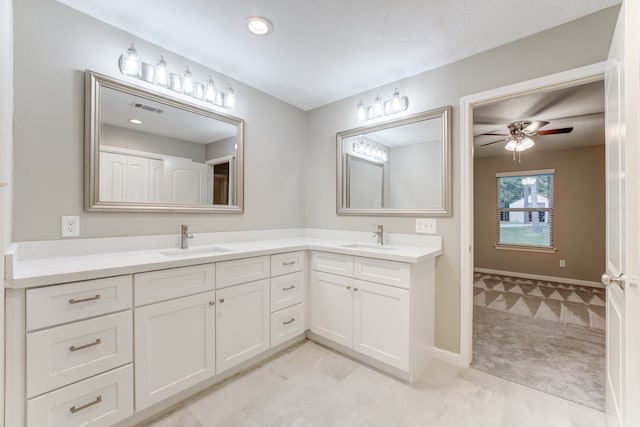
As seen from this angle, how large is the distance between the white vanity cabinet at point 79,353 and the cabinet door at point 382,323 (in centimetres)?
143

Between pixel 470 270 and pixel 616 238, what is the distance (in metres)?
0.95

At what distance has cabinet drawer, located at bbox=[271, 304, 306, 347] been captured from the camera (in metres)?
2.16

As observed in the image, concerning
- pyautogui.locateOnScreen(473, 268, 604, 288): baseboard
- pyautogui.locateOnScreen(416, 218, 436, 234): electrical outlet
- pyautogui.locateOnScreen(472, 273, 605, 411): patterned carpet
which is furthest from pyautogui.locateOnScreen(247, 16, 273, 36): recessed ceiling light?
pyautogui.locateOnScreen(473, 268, 604, 288): baseboard

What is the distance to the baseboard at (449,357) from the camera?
6.89 feet

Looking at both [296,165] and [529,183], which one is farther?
[529,183]

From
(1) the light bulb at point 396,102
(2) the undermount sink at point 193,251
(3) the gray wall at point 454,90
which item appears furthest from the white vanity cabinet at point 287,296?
(1) the light bulb at point 396,102

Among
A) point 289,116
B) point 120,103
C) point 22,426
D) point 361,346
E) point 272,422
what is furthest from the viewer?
point 289,116

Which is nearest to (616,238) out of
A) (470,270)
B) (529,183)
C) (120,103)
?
(470,270)

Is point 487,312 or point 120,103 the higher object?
point 120,103

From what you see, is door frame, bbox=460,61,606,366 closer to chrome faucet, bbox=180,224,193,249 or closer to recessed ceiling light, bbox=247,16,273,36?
recessed ceiling light, bbox=247,16,273,36

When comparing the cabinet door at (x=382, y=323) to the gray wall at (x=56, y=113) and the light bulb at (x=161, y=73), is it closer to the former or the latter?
the gray wall at (x=56, y=113)

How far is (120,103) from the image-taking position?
184 centimetres

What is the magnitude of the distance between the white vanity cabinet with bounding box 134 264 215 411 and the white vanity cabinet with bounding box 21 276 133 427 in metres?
0.06

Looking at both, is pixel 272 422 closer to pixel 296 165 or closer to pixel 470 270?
pixel 470 270
